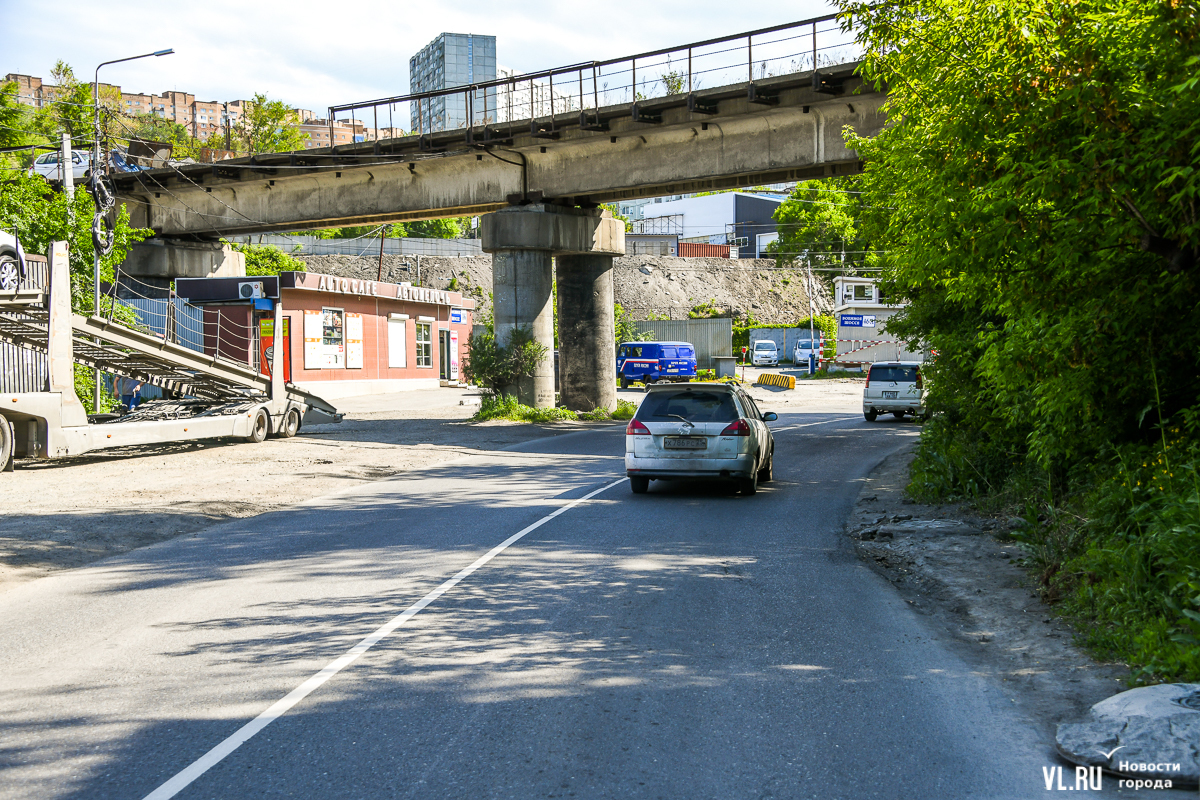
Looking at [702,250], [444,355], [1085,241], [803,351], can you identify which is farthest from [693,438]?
[702,250]

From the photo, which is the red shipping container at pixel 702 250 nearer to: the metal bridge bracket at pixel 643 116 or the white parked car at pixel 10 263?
the metal bridge bracket at pixel 643 116

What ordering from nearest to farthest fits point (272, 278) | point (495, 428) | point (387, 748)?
point (387, 748)
point (495, 428)
point (272, 278)

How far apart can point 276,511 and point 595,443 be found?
33.4 feet

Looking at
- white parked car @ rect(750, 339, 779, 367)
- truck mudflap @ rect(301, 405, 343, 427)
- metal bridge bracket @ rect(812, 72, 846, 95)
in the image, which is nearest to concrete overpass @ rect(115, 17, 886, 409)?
metal bridge bracket @ rect(812, 72, 846, 95)

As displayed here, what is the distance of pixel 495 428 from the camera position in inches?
1011

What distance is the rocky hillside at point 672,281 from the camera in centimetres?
7462

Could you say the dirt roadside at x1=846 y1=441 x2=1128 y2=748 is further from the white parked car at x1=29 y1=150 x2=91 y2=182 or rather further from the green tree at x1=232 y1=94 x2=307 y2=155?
the green tree at x1=232 y1=94 x2=307 y2=155

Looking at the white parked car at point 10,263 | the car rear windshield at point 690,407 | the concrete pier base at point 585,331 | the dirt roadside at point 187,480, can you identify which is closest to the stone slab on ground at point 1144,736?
the dirt roadside at point 187,480

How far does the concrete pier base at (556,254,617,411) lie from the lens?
2947 cm

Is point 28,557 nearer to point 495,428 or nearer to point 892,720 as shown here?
point 892,720

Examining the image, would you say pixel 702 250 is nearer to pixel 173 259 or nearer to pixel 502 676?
pixel 173 259

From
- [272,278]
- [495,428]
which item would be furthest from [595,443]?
[272,278]

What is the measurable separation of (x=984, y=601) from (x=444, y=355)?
46.4 meters

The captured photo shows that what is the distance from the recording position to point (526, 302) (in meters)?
28.0
